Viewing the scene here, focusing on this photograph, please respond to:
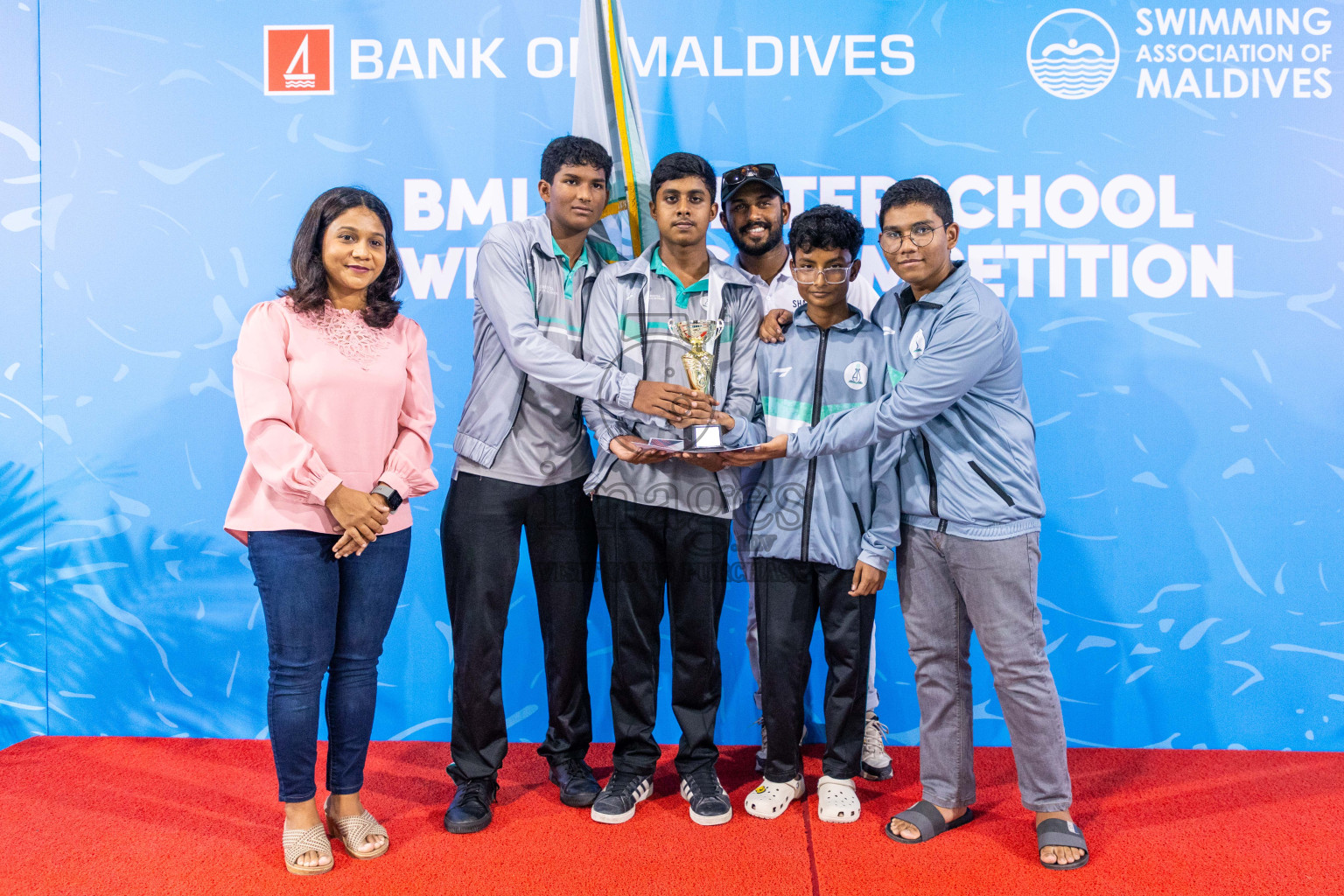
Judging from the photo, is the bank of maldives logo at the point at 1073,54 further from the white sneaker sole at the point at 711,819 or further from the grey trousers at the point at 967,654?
the white sneaker sole at the point at 711,819

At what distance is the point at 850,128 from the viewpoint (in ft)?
9.90

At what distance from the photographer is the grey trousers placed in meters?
2.19

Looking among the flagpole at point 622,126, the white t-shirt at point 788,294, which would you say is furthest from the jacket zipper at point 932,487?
the flagpole at point 622,126

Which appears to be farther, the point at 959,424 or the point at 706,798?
the point at 706,798

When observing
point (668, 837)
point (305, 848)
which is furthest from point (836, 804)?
point (305, 848)

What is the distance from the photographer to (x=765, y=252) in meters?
2.77

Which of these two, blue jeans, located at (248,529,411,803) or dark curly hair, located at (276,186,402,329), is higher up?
dark curly hair, located at (276,186,402,329)

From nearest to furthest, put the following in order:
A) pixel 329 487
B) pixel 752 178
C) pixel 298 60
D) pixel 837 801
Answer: pixel 329 487
pixel 837 801
pixel 752 178
pixel 298 60

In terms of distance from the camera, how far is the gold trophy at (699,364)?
2.26 m

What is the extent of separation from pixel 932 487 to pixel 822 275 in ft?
2.10

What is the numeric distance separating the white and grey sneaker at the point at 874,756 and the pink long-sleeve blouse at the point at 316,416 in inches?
63.8

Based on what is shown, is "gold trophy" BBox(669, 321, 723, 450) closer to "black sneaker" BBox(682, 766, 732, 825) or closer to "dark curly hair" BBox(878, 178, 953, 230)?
"dark curly hair" BBox(878, 178, 953, 230)

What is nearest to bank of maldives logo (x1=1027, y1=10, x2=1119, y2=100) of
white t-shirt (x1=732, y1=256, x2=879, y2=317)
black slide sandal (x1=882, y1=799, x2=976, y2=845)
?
white t-shirt (x1=732, y1=256, x2=879, y2=317)

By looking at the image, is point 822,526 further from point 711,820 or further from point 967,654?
point 711,820
